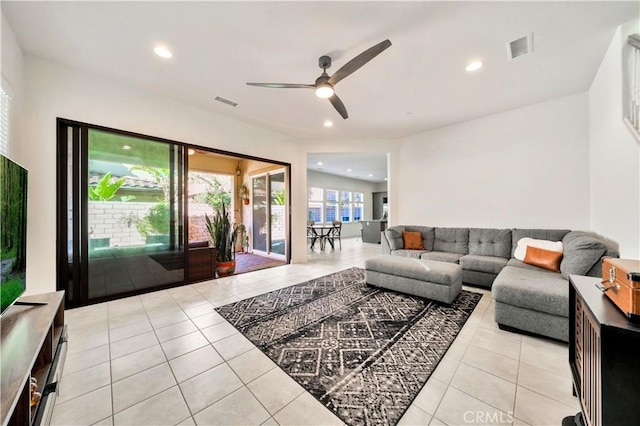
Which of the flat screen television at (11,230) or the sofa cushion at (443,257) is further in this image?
the sofa cushion at (443,257)

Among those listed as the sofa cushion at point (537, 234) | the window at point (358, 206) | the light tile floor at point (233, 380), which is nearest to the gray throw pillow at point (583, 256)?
the light tile floor at point (233, 380)

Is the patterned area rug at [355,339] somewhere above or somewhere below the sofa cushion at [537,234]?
below

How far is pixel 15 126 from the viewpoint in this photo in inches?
90.7

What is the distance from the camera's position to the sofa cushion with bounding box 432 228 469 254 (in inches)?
162

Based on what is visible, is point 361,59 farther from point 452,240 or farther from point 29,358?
point 452,240

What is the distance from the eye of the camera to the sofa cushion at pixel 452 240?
4.11 meters

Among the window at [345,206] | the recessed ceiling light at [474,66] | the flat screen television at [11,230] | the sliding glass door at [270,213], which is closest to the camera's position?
the flat screen television at [11,230]

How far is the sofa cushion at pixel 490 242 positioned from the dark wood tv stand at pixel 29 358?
481 centimetres

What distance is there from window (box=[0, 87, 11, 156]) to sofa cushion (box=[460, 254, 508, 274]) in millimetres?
5399

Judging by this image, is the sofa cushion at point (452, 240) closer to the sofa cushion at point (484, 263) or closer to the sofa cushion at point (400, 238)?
the sofa cushion at point (400, 238)

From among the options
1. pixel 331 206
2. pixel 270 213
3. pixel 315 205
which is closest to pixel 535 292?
pixel 270 213

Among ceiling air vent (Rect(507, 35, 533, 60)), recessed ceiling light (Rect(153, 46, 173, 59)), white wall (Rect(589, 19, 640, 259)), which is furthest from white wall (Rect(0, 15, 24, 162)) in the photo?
white wall (Rect(589, 19, 640, 259))

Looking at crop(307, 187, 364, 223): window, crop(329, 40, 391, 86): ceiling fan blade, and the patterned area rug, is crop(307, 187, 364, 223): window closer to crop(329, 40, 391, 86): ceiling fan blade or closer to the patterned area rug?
the patterned area rug

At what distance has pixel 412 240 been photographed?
4.42 m
